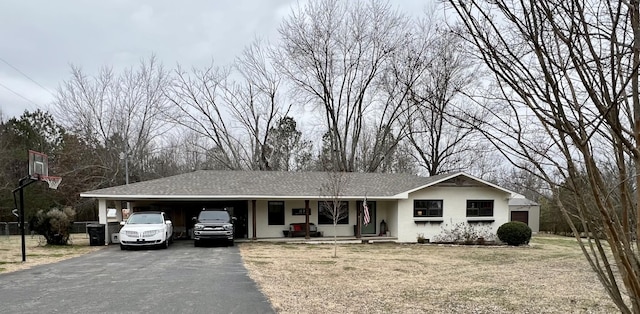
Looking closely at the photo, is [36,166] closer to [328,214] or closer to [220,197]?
[220,197]

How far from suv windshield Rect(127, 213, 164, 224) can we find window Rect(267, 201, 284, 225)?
20.9ft

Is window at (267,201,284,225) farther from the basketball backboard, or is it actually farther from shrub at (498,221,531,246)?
shrub at (498,221,531,246)

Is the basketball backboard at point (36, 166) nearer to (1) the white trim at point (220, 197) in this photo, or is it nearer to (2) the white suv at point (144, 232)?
(2) the white suv at point (144, 232)

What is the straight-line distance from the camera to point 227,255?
51.8 feet

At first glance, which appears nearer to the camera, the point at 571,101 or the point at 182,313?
the point at 571,101

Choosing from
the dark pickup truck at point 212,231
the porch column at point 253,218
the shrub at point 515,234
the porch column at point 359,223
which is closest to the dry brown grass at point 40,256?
the dark pickup truck at point 212,231

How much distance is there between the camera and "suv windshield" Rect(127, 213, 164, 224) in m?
18.5

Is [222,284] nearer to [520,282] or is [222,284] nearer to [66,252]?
[520,282]

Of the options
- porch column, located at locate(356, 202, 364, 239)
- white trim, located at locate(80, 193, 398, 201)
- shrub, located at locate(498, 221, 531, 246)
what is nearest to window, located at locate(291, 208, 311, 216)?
white trim, located at locate(80, 193, 398, 201)

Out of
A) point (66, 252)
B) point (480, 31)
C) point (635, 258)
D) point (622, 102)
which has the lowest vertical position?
point (66, 252)

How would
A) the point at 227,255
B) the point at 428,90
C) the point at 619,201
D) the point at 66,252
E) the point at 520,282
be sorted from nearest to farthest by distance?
1. the point at 619,201
2. the point at 428,90
3. the point at 520,282
4. the point at 227,255
5. the point at 66,252

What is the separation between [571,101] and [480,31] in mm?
578

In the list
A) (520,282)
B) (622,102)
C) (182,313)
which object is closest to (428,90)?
(622,102)

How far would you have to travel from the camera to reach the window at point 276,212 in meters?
23.7
